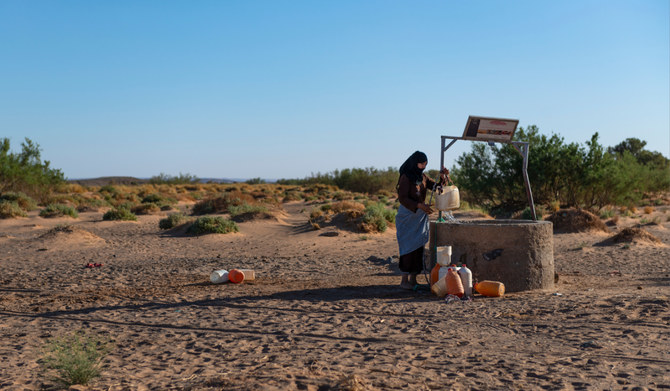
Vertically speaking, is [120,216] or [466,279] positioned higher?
[120,216]

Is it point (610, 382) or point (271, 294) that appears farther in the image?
point (271, 294)

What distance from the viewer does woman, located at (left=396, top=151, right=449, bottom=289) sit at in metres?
7.72

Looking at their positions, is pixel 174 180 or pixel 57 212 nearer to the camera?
pixel 57 212

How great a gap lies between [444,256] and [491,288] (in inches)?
27.4

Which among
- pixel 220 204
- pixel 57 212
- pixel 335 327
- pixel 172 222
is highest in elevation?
pixel 220 204

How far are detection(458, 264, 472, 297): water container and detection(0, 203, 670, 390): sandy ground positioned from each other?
0.28 m

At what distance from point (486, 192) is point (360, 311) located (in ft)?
54.9

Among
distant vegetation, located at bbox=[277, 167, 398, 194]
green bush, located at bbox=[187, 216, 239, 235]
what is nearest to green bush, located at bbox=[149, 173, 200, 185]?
distant vegetation, located at bbox=[277, 167, 398, 194]

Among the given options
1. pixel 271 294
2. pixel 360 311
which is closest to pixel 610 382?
pixel 360 311

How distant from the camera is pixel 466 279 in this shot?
7.46 meters

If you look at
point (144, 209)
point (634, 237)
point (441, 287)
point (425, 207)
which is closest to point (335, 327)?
point (441, 287)

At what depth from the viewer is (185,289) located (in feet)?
28.7

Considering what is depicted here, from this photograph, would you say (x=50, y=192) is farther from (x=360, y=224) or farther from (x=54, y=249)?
(x=360, y=224)

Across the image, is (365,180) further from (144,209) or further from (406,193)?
(406,193)
